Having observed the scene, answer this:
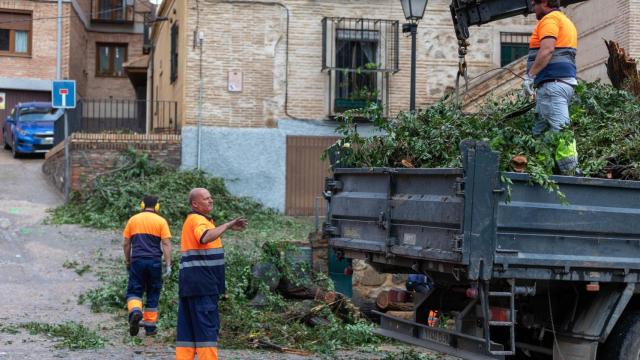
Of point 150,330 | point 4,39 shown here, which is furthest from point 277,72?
point 4,39

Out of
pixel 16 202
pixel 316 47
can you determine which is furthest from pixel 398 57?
pixel 16 202

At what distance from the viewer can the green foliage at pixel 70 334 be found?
9.32 m

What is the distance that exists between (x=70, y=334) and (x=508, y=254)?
17.5 feet

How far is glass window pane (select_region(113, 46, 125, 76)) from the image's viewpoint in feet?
132

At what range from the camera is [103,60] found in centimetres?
3997

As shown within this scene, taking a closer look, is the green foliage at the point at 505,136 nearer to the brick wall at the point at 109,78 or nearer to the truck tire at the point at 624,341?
the truck tire at the point at 624,341

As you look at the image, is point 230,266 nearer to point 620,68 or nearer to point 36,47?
point 620,68

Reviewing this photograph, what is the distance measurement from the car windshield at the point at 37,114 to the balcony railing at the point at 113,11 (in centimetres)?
1261

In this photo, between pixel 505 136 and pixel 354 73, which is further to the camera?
pixel 354 73

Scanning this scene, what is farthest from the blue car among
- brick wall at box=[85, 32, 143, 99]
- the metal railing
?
brick wall at box=[85, 32, 143, 99]

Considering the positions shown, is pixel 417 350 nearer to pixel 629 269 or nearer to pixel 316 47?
pixel 629 269

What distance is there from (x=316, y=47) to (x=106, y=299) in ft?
33.6

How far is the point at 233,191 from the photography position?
2016 centimetres

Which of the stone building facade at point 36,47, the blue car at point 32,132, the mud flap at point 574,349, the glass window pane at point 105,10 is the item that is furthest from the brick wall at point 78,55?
the mud flap at point 574,349
